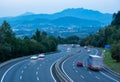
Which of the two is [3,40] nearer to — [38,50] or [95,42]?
[38,50]

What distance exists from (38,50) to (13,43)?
28583 mm

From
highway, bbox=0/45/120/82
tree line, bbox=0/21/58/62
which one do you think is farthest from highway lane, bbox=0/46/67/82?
tree line, bbox=0/21/58/62

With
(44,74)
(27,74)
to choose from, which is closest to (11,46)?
(27,74)

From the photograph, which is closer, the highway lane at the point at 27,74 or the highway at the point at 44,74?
the highway lane at the point at 27,74

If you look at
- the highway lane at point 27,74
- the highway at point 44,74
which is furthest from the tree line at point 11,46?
the highway lane at point 27,74

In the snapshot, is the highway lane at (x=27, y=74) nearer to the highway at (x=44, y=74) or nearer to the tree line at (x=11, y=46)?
the highway at (x=44, y=74)

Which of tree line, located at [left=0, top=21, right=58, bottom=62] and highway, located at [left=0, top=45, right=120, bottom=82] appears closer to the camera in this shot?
highway, located at [left=0, top=45, right=120, bottom=82]

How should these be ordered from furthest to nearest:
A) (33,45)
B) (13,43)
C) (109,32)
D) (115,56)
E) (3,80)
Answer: (109,32) < (33,45) < (13,43) < (115,56) < (3,80)

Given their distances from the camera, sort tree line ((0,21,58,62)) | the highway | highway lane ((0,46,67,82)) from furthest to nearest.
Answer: tree line ((0,21,58,62))
the highway
highway lane ((0,46,67,82))

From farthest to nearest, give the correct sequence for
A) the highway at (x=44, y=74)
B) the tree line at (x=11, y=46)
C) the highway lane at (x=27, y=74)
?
the tree line at (x=11, y=46) → the highway at (x=44, y=74) → the highway lane at (x=27, y=74)

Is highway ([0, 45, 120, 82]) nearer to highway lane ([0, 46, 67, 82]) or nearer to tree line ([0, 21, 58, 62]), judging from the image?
highway lane ([0, 46, 67, 82])

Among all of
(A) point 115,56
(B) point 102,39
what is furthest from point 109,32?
(A) point 115,56

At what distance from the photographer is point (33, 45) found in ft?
390

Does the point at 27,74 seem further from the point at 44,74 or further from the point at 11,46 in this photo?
the point at 11,46
